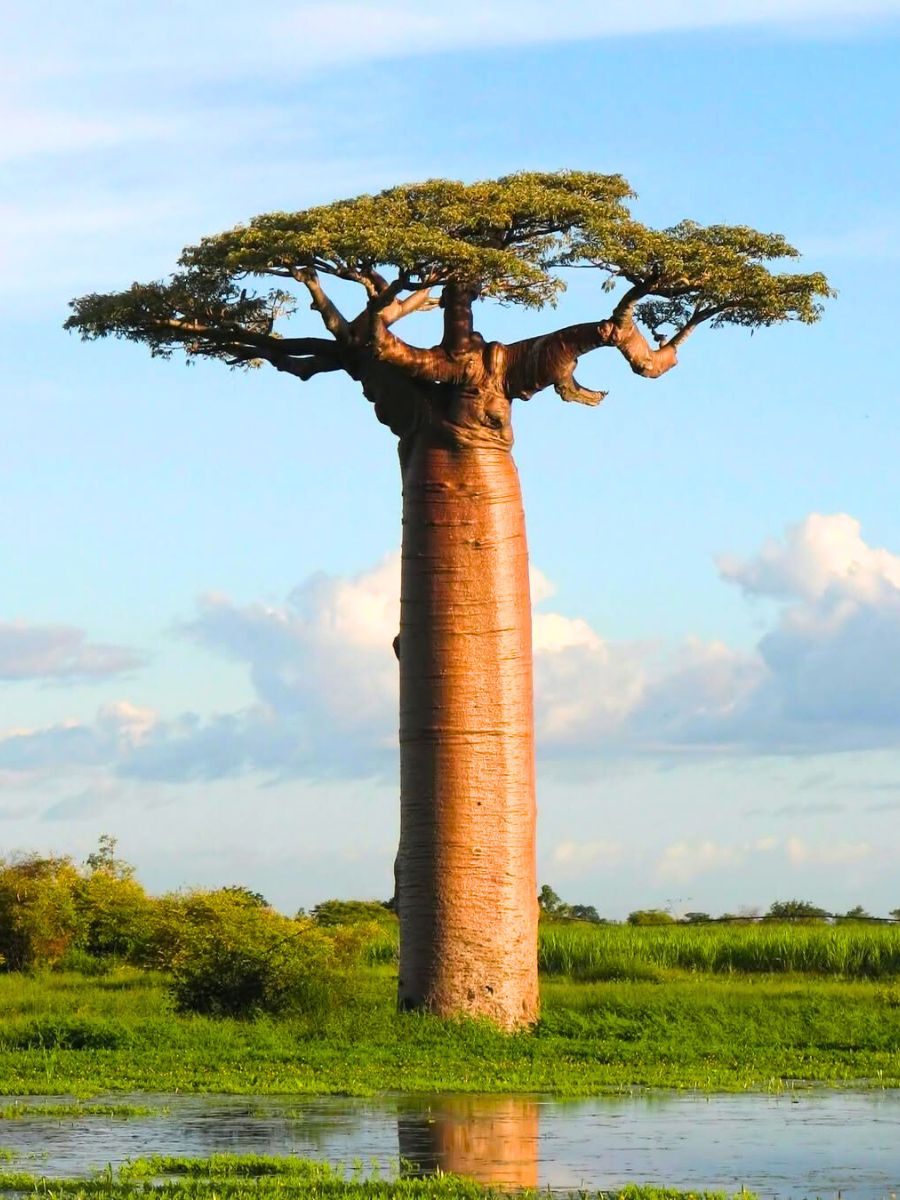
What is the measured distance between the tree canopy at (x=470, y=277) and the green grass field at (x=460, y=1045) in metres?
5.20

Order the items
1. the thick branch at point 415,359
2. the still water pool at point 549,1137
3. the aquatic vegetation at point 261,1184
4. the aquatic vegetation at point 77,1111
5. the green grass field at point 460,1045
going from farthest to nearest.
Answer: the thick branch at point 415,359 → the green grass field at point 460,1045 → the aquatic vegetation at point 77,1111 → the still water pool at point 549,1137 → the aquatic vegetation at point 261,1184

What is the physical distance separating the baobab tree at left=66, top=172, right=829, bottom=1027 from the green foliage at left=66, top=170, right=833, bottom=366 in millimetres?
20

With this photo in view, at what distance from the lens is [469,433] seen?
1492 cm

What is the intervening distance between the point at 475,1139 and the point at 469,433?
23.3ft

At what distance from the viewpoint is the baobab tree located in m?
14.4

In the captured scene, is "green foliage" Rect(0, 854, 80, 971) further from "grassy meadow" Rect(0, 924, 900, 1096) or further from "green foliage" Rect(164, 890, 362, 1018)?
"green foliage" Rect(164, 890, 362, 1018)

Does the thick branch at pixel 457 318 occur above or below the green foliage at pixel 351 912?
above

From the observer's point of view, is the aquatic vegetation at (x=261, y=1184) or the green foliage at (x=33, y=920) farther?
the green foliage at (x=33, y=920)

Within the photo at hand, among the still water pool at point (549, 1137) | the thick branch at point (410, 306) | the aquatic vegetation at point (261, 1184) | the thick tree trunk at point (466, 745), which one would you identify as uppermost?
the thick branch at point (410, 306)

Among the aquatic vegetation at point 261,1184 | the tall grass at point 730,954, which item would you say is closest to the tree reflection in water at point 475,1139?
the aquatic vegetation at point 261,1184

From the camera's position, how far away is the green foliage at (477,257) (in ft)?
47.6

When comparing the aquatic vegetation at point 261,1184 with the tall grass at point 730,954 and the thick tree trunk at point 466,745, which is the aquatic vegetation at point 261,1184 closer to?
the thick tree trunk at point 466,745

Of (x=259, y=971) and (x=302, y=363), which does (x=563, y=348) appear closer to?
(x=302, y=363)

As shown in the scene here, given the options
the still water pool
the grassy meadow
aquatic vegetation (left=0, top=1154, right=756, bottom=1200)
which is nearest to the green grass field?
the grassy meadow
